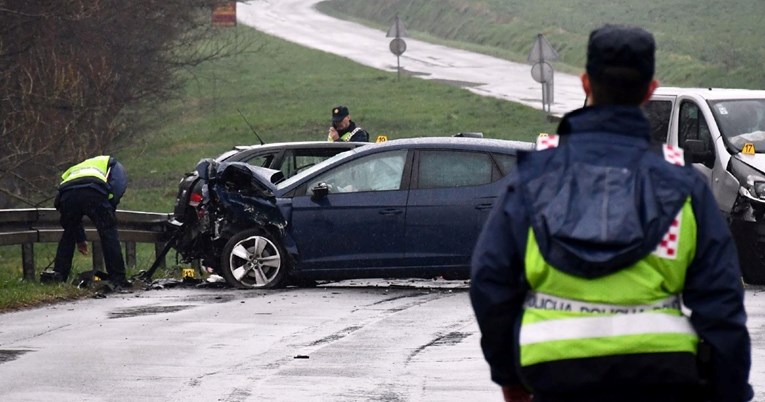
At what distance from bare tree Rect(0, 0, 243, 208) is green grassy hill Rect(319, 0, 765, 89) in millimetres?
21390

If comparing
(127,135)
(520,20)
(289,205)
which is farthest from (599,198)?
(520,20)

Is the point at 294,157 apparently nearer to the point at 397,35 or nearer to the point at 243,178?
the point at 243,178

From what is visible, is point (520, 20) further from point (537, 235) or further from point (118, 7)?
point (537, 235)

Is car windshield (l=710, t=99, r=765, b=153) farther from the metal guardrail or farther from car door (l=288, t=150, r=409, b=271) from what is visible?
the metal guardrail

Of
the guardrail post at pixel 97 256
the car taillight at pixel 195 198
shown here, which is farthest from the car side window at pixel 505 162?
the guardrail post at pixel 97 256

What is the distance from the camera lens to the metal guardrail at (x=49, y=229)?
17.8m

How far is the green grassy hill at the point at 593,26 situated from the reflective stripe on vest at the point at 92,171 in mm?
30930

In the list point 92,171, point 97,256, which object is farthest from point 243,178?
point 97,256

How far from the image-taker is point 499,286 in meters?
4.06

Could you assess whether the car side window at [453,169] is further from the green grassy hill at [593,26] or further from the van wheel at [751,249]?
the green grassy hill at [593,26]

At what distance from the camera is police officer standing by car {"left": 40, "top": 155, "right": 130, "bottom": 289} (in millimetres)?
16531

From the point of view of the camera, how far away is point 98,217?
16672 millimetres

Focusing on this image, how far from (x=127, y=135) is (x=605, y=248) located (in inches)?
1118

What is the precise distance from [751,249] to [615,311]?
11.9 meters
